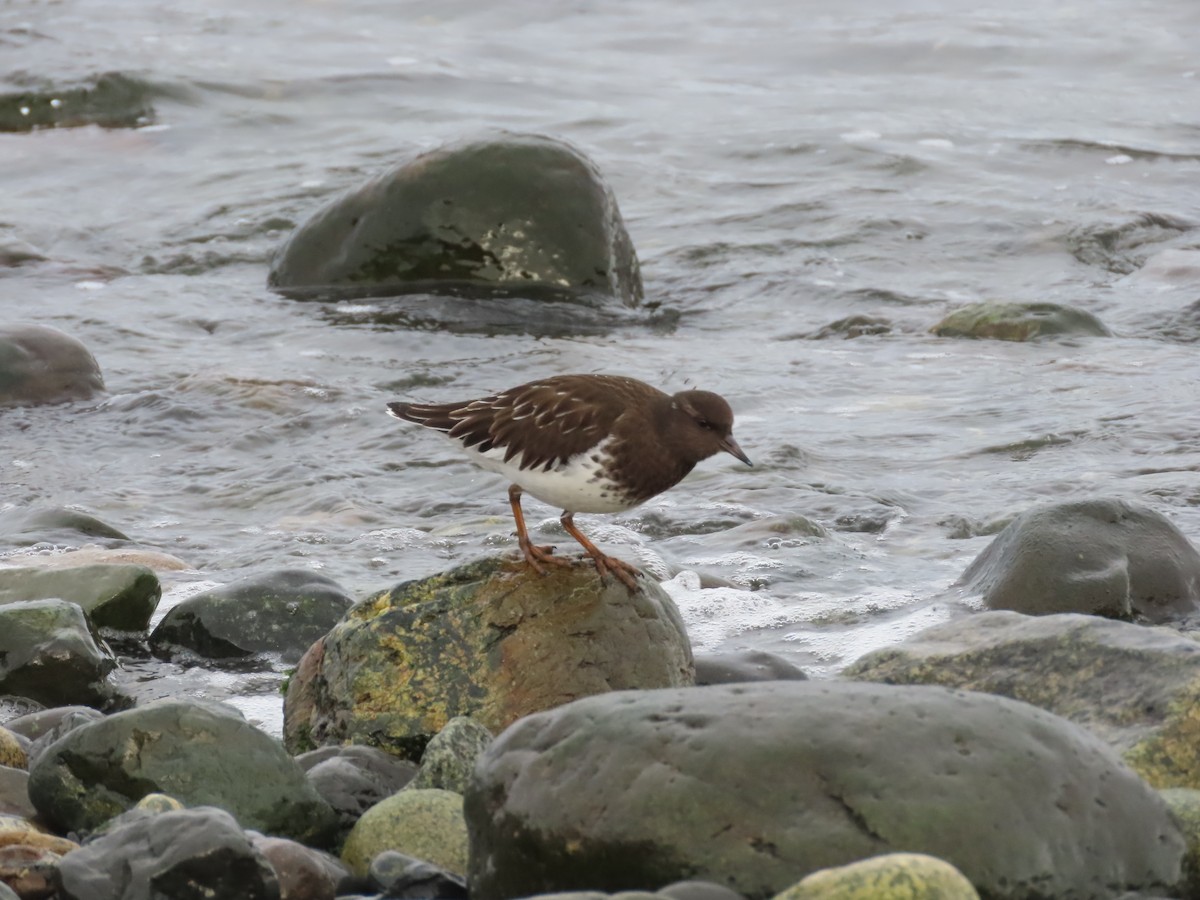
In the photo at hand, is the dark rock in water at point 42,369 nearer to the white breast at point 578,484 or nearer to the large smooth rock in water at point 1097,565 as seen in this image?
the white breast at point 578,484

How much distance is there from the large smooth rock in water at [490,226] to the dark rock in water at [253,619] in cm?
556

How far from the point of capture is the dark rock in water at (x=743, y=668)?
20.1 feet

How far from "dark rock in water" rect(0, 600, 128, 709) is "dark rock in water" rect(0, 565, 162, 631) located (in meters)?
0.51

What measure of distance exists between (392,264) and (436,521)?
4.11 m

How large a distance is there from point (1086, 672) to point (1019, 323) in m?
6.67

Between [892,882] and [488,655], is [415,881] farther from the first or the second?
[892,882]

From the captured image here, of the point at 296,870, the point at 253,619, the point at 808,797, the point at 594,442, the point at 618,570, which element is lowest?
the point at 253,619

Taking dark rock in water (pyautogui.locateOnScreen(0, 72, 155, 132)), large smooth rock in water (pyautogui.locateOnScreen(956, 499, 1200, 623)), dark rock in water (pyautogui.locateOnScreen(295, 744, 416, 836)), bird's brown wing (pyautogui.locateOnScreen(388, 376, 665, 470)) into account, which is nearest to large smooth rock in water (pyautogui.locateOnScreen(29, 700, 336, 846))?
dark rock in water (pyautogui.locateOnScreen(295, 744, 416, 836))

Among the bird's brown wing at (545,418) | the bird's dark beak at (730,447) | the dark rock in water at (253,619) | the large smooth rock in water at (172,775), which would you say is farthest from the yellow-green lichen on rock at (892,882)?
the dark rock in water at (253,619)

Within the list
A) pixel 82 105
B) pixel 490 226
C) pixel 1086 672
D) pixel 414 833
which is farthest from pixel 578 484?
pixel 82 105

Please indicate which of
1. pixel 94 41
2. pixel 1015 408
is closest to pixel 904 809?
pixel 1015 408

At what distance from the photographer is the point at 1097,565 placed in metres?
6.83

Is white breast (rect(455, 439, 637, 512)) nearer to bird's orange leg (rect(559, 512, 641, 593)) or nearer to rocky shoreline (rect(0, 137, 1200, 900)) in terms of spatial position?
bird's orange leg (rect(559, 512, 641, 593))

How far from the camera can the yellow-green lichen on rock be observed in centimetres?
329
